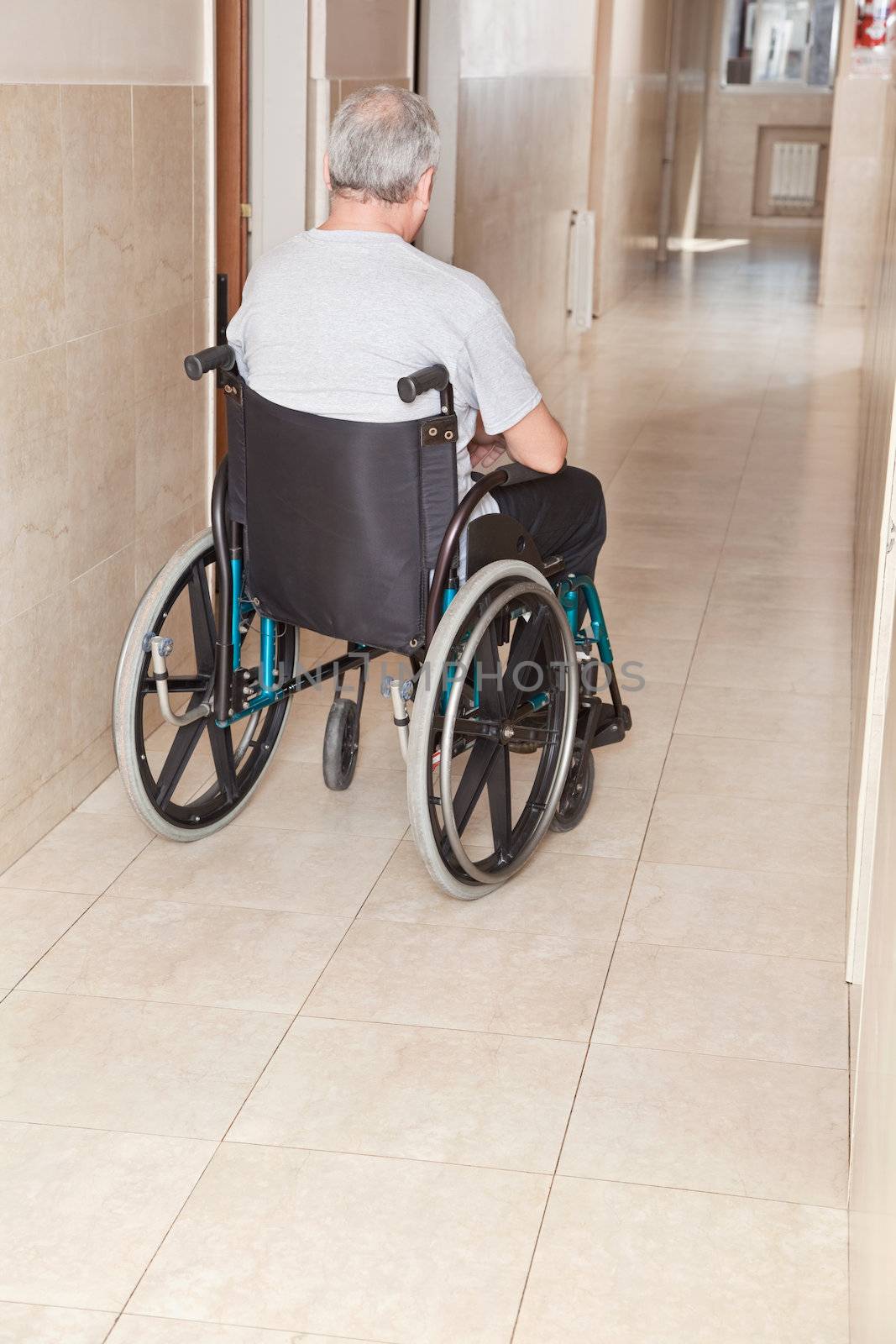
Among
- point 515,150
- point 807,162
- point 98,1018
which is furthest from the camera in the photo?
point 807,162

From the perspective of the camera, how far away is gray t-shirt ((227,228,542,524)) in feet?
7.68

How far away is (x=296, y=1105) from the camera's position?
6.77ft

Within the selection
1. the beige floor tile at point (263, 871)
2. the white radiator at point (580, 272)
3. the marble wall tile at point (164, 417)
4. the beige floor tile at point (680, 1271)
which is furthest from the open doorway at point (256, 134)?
the white radiator at point (580, 272)

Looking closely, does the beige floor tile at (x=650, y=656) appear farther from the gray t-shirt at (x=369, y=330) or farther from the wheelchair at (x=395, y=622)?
the gray t-shirt at (x=369, y=330)

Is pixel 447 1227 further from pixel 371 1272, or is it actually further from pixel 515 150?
pixel 515 150

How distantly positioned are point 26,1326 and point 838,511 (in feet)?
14.3

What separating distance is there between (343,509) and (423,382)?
0.26 meters

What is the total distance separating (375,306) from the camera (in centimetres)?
234

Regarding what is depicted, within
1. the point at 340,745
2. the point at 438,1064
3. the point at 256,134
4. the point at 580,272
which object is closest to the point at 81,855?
the point at 340,745

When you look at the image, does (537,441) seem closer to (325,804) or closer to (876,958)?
(325,804)

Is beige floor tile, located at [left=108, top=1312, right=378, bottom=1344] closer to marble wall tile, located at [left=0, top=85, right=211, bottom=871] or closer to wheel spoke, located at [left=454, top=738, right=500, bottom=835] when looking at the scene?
wheel spoke, located at [left=454, top=738, right=500, bottom=835]

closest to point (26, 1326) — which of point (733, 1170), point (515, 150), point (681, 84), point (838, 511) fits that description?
point (733, 1170)

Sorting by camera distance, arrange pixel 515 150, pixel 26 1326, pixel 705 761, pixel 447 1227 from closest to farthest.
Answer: pixel 26 1326 → pixel 447 1227 → pixel 705 761 → pixel 515 150

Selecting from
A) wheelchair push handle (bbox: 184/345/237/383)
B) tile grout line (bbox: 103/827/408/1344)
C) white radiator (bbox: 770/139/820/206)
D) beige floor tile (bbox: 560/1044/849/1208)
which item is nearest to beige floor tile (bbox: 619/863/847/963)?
beige floor tile (bbox: 560/1044/849/1208)
